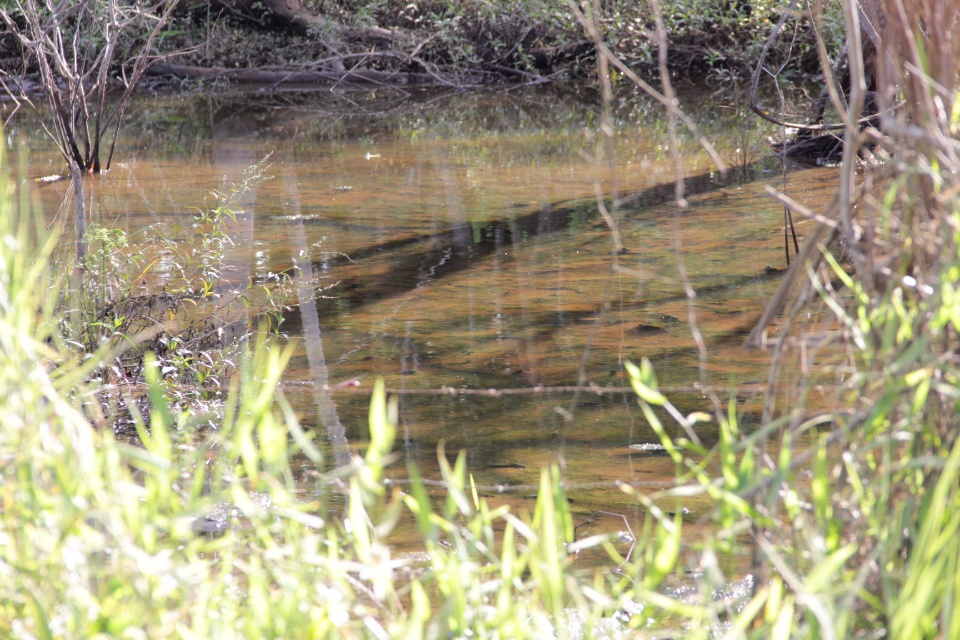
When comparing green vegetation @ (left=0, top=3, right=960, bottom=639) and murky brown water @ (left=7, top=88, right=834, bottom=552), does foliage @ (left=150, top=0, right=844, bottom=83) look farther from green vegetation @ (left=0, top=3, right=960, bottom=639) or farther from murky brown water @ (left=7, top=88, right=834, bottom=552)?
green vegetation @ (left=0, top=3, right=960, bottom=639)

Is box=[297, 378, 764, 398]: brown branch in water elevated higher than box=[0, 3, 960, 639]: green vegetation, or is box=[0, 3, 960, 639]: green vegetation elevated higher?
box=[0, 3, 960, 639]: green vegetation

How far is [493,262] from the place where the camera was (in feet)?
17.7

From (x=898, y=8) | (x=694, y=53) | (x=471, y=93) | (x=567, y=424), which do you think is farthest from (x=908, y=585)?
(x=694, y=53)

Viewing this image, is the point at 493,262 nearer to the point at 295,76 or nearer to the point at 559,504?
the point at 559,504

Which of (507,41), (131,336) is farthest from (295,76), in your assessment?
(131,336)

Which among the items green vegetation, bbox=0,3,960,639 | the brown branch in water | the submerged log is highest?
the submerged log

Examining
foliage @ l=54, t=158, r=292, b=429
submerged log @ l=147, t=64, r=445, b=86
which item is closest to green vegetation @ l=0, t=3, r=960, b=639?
foliage @ l=54, t=158, r=292, b=429

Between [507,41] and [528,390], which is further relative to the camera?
[507,41]

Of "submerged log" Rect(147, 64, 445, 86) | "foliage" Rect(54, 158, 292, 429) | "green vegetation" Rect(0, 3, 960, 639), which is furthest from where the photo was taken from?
"submerged log" Rect(147, 64, 445, 86)

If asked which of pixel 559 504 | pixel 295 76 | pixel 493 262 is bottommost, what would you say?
pixel 493 262

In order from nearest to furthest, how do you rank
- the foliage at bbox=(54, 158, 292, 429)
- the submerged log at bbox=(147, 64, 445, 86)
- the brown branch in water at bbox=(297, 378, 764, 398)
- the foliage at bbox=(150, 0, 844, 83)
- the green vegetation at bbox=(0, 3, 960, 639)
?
the green vegetation at bbox=(0, 3, 960, 639)
the brown branch in water at bbox=(297, 378, 764, 398)
the foliage at bbox=(54, 158, 292, 429)
the foliage at bbox=(150, 0, 844, 83)
the submerged log at bbox=(147, 64, 445, 86)

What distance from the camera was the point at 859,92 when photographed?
1.48m

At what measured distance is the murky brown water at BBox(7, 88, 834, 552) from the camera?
3.37 metres

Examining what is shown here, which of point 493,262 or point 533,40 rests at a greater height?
point 533,40
